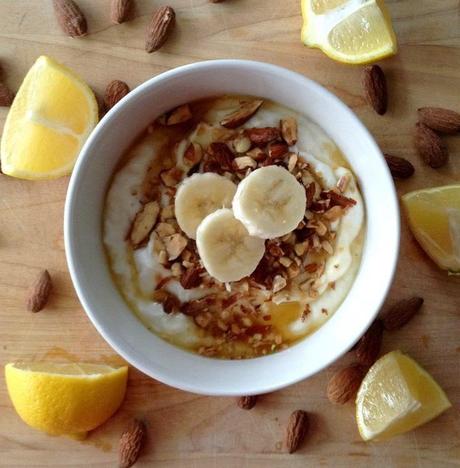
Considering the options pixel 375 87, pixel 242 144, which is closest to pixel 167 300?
pixel 242 144

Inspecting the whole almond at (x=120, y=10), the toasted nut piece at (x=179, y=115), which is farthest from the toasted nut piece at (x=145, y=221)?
the whole almond at (x=120, y=10)

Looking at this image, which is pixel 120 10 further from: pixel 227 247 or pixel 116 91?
pixel 227 247

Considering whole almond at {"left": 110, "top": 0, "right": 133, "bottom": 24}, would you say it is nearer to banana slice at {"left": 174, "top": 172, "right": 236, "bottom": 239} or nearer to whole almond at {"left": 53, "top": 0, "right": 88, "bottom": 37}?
whole almond at {"left": 53, "top": 0, "right": 88, "bottom": 37}

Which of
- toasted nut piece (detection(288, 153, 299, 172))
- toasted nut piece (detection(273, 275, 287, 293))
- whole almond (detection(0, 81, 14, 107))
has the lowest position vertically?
toasted nut piece (detection(273, 275, 287, 293))

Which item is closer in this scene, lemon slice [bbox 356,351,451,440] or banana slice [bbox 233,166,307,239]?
banana slice [bbox 233,166,307,239]

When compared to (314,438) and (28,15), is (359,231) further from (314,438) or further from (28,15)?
(28,15)

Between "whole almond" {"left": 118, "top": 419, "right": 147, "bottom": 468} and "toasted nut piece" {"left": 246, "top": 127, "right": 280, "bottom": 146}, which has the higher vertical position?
"toasted nut piece" {"left": 246, "top": 127, "right": 280, "bottom": 146}

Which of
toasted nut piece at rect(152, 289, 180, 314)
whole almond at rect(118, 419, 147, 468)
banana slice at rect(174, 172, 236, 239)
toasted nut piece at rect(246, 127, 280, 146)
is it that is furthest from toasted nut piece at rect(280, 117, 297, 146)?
whole almond at rect(118, 419, 147, 468)

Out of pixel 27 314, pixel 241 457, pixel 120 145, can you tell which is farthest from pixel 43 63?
pixel 241 457
